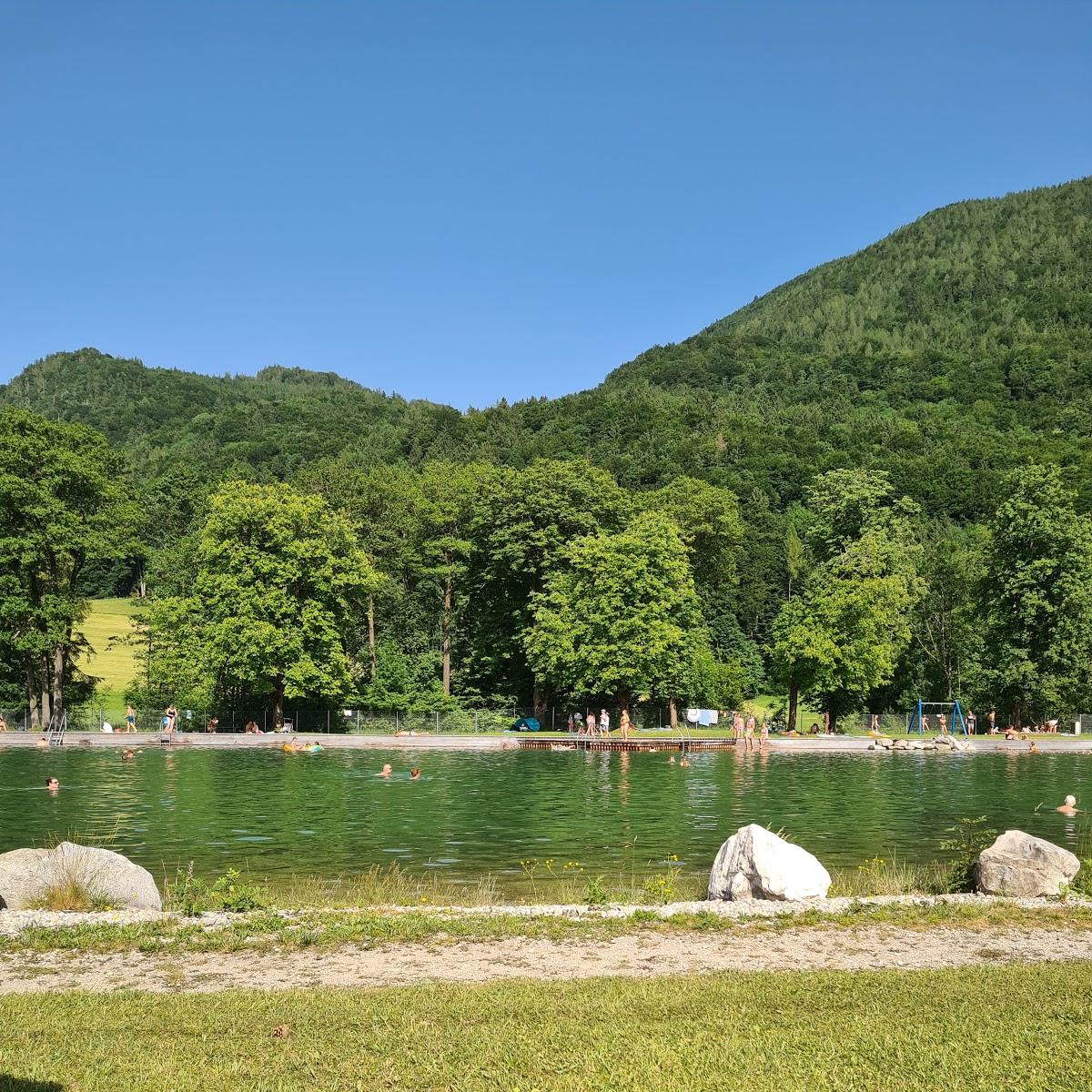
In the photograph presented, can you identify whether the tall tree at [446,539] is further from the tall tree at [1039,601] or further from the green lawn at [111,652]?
the tall tree at [1039,601]

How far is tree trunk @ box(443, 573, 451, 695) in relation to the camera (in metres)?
69.2

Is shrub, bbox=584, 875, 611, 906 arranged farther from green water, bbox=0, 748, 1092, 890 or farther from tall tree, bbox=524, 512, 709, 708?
tall tree, bbox=524, 512, 709, 708

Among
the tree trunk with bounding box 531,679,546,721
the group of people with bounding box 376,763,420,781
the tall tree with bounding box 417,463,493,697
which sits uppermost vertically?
the tall tree with bounding box 417,463,493,697

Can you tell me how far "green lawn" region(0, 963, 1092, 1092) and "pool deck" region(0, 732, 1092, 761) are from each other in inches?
1744

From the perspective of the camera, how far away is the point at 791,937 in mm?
12883

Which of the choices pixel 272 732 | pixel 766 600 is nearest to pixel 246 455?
pixel 766 600

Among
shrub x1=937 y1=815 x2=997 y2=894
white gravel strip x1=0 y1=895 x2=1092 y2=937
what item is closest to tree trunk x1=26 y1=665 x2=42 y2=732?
white gravel strip x1=0 y1=895 x2=1092 y2=937

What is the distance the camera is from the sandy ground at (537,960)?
35.4 feet

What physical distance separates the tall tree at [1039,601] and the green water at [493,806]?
1488 cm

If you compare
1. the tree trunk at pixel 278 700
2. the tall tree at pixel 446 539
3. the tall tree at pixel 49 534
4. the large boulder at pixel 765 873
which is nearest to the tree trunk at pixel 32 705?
the tall tree at pixel 49 534

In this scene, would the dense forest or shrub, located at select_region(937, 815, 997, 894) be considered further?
the dense forest

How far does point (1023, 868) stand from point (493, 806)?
17447 mm

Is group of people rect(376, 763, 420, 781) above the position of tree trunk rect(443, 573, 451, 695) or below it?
below

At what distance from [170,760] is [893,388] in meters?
124
